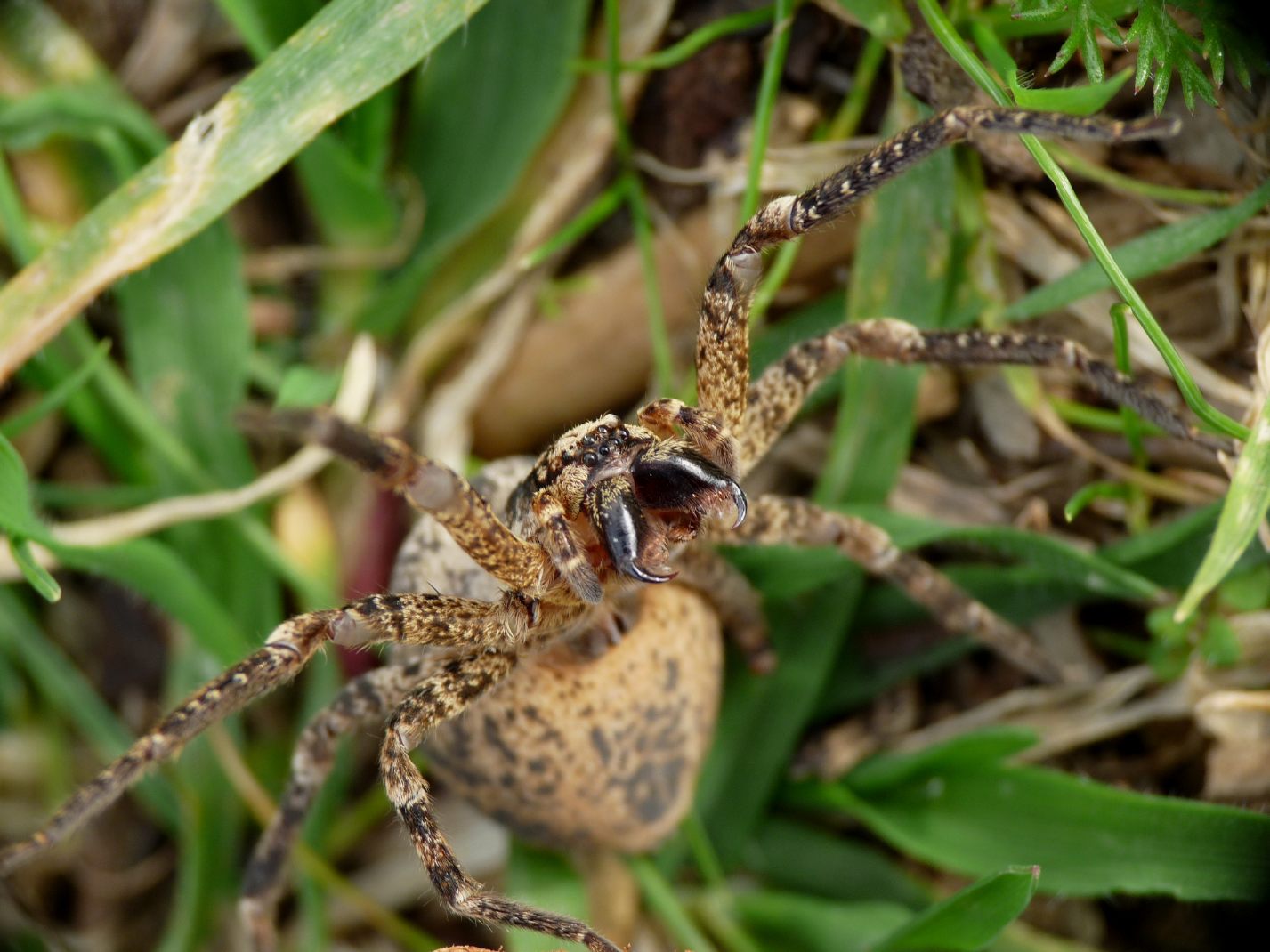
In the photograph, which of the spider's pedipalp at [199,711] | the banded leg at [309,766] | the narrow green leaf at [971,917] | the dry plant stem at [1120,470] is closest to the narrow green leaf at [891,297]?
the dry plant stem at [1120,470]

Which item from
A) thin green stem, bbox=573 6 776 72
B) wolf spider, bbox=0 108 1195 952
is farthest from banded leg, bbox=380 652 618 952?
thin green stem, bbox=573 6 776 72

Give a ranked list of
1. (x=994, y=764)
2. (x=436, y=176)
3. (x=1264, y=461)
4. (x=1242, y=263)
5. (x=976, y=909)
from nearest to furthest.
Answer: (x=1264, y=461), (x=976, y=909), (x=1242, y=263), (x=994, y=764), (x=436, y=176)

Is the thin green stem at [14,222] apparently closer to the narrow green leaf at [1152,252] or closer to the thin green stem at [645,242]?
the thin green stem at [645,242]

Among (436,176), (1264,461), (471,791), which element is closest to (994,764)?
(1264,461)

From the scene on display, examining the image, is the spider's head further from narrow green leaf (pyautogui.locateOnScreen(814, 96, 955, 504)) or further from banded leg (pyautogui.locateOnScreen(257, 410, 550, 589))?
narrow green leaf (pyautogui.locateOnScreen(814, 96, 955, 504))

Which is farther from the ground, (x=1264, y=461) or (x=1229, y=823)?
(x=1264, y=461)

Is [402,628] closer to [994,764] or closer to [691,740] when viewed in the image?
[691,740]
